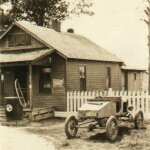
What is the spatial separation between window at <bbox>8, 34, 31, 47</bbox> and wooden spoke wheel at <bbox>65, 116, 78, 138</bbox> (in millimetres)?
11032

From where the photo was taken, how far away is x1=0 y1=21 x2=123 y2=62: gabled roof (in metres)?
23.0

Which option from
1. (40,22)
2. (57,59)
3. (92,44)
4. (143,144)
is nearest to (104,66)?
(92,44)

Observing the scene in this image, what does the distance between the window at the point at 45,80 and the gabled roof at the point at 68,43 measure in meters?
1.47

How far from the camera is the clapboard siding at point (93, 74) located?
75.6ft

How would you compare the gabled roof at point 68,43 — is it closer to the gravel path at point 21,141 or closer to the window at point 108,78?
the window at point 108,78

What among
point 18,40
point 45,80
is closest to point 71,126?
point 45,80

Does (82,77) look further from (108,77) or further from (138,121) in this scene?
(138,121)

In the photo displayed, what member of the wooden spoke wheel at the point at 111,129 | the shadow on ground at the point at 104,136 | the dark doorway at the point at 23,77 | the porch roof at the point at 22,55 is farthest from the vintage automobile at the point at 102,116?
the dark doorway at the point at 23,77

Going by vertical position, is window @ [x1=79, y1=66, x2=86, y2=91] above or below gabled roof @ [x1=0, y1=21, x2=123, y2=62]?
below

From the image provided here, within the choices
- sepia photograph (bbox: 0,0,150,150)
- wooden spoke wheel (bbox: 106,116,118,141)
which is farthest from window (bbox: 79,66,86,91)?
wooden spoke wheel (bbox: 106,116,118,141)

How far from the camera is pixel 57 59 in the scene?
2256 centimetres

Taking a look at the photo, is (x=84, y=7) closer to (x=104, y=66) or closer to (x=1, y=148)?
(x=104, y=66)

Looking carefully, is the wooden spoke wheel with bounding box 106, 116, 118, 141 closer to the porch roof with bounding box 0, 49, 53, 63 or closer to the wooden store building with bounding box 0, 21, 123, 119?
the wooden store building with bounding box 0, 21, 123, 119

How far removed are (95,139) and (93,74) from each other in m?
12.6
